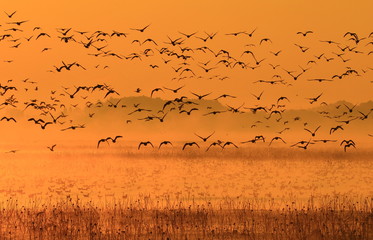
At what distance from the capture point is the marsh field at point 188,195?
3188 centimetres

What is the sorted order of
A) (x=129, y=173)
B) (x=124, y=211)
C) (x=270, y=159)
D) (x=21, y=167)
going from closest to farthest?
(x=124, y=211) < (x=129, y=173) < (x=21, y=167) < (x=270, y=159)

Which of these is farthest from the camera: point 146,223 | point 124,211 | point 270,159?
point 270,159

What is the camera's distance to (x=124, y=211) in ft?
118

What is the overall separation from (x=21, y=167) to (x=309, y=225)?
4323 centimetres

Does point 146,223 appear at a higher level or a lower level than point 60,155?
lower

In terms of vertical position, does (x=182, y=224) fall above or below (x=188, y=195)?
below

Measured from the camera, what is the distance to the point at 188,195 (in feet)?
148

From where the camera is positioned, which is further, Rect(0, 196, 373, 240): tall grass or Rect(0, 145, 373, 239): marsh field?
Rect(0, 145, 373, 239): marsh field

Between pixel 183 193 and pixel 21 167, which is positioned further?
pixel 21 167

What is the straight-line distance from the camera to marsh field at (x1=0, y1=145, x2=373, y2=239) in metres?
31.9

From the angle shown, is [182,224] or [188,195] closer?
[182,224]

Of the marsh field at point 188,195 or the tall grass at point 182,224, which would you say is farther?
the marsh field at point 188,195

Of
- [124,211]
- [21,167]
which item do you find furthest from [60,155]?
[124,211]

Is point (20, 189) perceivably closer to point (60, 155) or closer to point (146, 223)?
point (146, 223)
